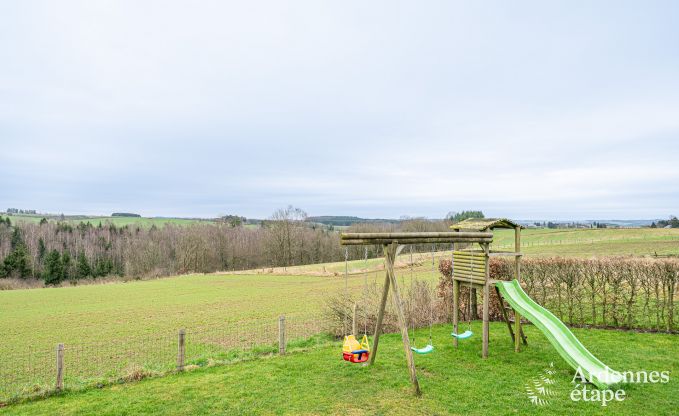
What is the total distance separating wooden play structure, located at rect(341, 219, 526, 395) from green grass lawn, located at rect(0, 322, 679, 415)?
525 millimetres

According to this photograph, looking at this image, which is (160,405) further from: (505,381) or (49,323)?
(49,323)

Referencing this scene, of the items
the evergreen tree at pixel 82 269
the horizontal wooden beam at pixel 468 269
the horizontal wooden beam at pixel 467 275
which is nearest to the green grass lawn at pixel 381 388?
the horizontal wooden beam at pixel 467 275

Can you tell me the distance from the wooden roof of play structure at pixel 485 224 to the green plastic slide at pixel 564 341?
1.48 metres

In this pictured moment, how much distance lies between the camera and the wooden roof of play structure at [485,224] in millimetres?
9562

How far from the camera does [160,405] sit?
22.5 feet

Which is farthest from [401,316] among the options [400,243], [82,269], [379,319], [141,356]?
[82,269]

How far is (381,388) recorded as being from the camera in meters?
7.36

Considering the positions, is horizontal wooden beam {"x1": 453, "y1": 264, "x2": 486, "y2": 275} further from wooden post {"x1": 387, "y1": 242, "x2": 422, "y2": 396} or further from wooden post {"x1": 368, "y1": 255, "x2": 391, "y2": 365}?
wooden post {"x1": 387, "y1": 242, "x2": 422, "y2": 396}

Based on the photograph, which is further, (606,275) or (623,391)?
(606,275)

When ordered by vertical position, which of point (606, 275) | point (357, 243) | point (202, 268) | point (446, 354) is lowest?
point (202, 268)

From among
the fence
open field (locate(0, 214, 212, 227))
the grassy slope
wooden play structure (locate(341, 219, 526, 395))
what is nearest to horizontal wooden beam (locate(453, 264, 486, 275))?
wooden play structure (locate(341, 219, 526, 395))

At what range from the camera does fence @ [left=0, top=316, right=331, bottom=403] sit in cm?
827

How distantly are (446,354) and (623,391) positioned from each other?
365 cm

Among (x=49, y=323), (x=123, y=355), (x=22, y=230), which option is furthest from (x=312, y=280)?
(x=22, y=230)
